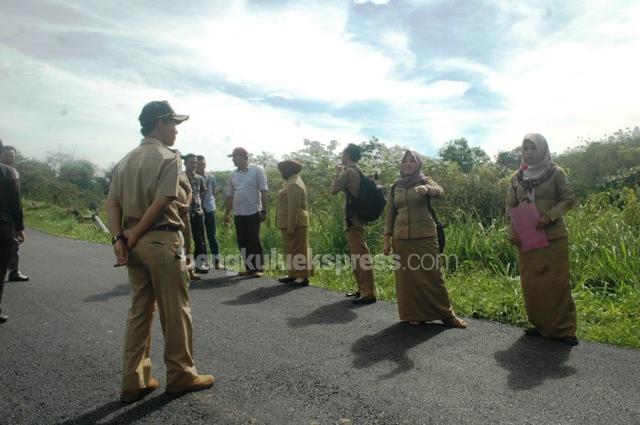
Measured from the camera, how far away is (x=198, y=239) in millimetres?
8258

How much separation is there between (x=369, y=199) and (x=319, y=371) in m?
2.59

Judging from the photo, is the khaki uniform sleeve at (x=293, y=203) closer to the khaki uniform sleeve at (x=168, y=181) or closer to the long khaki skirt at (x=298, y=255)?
the long khaki skirt at (x=298, y=255)

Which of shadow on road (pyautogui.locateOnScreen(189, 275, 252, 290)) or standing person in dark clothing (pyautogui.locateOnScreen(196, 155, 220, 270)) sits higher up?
standing person in dark clothing (pyautogui.locateOnScreen(196, 155, 220, 270))

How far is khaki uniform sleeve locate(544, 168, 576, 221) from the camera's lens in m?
4.36

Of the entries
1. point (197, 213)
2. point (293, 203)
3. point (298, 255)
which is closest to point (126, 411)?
point (298, 255)

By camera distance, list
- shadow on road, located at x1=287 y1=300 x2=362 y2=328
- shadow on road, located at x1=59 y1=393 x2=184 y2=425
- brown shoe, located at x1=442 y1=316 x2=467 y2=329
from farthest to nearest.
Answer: shadow on road, located at x1=287 y1=300 x2=362 y2=328, brown shoe, located at x1=442 y1=316 x2=467 y2=329, shadow on road, located at x1=59 y1=393 x2=184 y2=425

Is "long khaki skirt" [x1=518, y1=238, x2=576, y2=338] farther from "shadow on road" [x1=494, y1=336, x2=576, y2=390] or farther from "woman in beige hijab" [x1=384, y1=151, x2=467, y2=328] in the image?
"woman in beige hijab" [x1=384, y1=151, x2=467, y2=328]

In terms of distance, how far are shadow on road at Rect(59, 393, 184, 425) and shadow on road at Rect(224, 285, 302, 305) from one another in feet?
9.13

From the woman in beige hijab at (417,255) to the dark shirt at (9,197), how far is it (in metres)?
4.07

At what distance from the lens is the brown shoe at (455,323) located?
4855 mm

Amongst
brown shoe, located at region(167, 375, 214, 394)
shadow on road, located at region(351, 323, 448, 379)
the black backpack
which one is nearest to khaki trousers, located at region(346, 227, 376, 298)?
the black backpack

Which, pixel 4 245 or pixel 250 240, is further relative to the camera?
pixel 250 240

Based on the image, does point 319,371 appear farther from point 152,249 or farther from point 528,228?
point 528,228

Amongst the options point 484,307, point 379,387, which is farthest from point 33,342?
point 484,307
